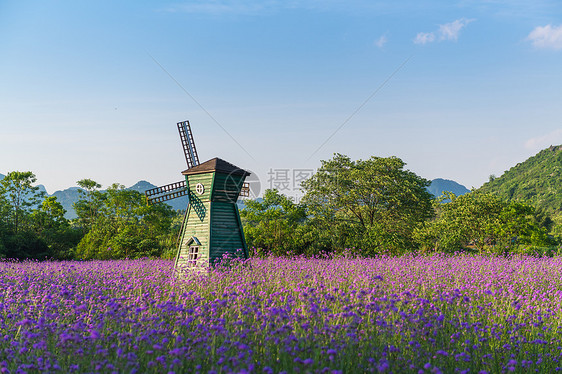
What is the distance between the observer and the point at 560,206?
64.4 meters

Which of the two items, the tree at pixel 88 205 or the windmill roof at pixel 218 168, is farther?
the tree at pixel 88 205

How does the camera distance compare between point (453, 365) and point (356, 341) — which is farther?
point (453, 365)

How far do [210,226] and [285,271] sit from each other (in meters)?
3.51

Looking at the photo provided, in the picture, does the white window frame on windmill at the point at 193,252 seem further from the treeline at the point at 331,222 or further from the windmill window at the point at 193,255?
the treeline at the point at 331,222

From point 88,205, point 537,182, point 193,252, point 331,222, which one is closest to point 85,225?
point 88,205

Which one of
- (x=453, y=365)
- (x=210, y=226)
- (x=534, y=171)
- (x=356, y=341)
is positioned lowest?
(x=453, y=365)

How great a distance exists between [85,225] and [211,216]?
65.5 ft

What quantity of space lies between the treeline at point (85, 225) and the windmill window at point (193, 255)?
7.41m

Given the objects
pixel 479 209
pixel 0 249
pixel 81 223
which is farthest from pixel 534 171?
pixel 0 249

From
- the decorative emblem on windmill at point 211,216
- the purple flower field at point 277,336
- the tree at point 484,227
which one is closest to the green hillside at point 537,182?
the tree at point 484,227

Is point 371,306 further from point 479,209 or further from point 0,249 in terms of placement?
point 0,249

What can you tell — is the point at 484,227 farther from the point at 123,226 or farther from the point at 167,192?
the point at 123,226

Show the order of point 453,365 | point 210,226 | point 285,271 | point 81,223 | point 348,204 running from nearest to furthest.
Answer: point 453,365
point 285,271
point 210,226
point 348,204
point 81,223

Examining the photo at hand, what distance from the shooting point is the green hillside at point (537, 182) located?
6953cm
